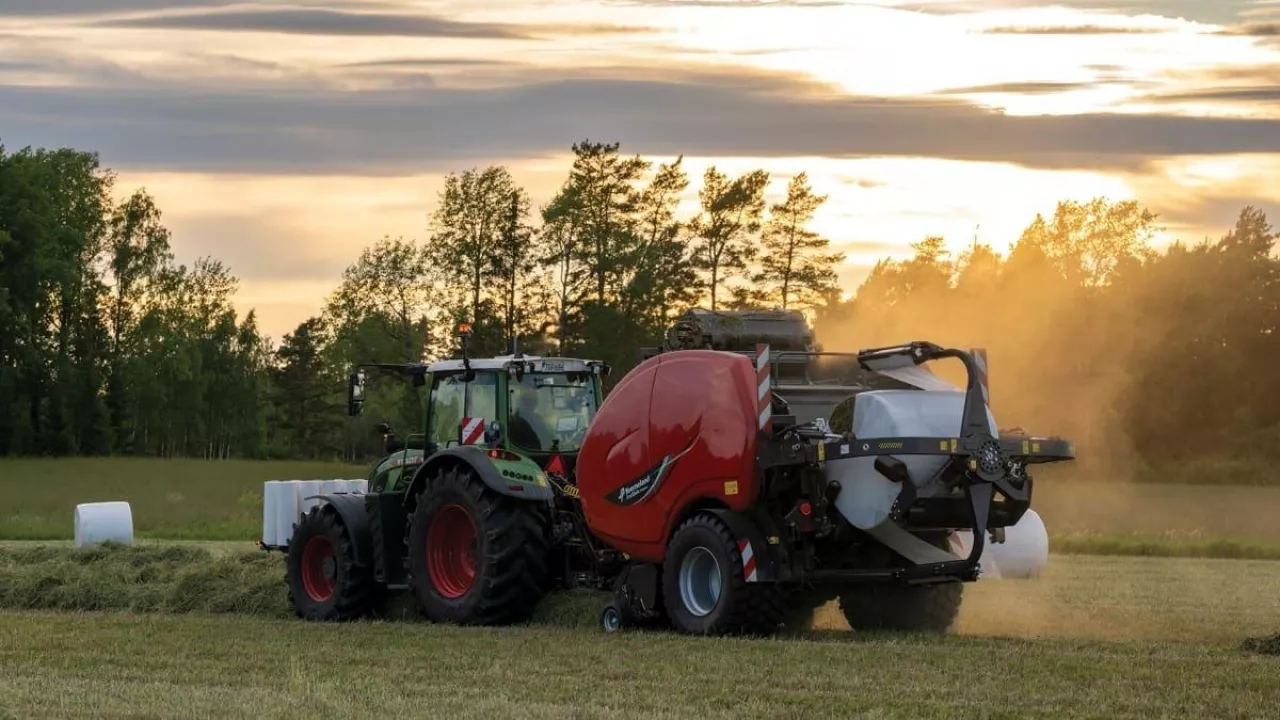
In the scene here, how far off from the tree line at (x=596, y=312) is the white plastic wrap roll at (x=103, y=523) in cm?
1089

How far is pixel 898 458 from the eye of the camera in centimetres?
1407

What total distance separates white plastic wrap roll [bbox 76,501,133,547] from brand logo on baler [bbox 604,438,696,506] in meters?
13.2

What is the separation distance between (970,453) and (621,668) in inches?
132

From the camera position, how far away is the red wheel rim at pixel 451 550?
17172mm

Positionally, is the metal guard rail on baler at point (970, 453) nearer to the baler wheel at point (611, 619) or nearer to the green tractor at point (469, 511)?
the baler wheel at point (611, 619)

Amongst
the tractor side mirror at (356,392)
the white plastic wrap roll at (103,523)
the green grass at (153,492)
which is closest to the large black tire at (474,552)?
the tractor side mirror at (356,392)

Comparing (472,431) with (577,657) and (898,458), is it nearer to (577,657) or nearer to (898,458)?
(577,657)

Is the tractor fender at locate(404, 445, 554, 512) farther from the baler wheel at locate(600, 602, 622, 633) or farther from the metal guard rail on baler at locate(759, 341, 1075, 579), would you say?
the metal guard rail on baler at locate(759, 341, 1075, 579)

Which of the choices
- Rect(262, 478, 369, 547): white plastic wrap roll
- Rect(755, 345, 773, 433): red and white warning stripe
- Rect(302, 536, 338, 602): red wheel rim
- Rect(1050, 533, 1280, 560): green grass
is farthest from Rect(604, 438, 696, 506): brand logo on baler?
Rect(1050, 533, 1280, 560): green grass

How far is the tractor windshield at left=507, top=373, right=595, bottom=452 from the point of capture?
17375mm

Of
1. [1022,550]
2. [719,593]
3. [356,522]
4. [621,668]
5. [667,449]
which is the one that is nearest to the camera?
[621,668]

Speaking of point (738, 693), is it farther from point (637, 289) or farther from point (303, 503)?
point (637, 289)

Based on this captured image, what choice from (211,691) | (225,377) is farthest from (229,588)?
(225,377)

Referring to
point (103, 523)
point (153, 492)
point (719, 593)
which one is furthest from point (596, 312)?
point (719, 593)
